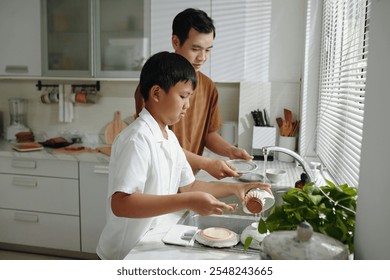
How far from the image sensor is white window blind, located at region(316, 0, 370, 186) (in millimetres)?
1423

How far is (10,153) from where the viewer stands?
2785 mm

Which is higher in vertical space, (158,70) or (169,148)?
(158,70)

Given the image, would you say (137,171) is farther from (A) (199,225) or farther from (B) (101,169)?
(B) (101,169)

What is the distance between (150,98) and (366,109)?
26.0 inches

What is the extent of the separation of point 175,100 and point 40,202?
1972mm

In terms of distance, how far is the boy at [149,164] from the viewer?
1077 millimetres

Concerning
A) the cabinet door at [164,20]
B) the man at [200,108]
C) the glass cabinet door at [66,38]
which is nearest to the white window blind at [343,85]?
the man at [200,108]

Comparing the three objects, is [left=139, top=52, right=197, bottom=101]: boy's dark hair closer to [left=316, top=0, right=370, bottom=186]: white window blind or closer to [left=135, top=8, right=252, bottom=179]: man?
[left=135, top=8, right=252, bottom=179]: man

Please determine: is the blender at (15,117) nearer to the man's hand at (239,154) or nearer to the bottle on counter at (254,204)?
the man's hand at (239,154)

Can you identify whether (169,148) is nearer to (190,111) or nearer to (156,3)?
(190,111)

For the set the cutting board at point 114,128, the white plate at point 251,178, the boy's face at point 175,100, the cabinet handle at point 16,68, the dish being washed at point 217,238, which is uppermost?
the cabinet handle at point 16,68

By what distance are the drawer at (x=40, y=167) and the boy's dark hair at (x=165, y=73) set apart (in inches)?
64.4

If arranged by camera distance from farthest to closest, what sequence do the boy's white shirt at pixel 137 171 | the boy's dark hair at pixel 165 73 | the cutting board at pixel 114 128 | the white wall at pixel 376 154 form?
the cutting board at pixel 114 128
the boy's dark hair at pixel 165 73
the boy's white shirt at pixel 137 171
the white wall at pixel 376 154
